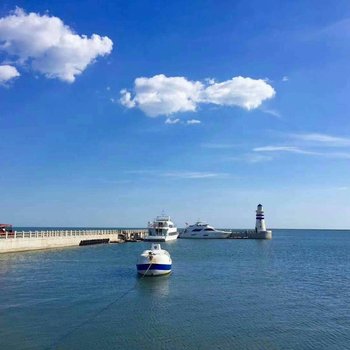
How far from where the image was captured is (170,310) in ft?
85.9

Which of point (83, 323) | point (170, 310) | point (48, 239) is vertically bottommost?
point (170, 310)

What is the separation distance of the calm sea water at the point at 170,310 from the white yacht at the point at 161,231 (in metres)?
75.2

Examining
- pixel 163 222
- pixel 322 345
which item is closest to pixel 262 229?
pixel 163 222

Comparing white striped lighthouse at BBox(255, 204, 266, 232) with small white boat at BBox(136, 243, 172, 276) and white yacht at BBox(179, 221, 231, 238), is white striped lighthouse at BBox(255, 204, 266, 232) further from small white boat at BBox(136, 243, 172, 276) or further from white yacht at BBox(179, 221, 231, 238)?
small white boat at BBox(136, 243, 172, 276)

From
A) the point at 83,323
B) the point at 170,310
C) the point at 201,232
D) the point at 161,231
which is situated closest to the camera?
the point at 83,323

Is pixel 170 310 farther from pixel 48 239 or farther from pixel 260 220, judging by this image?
pixel 260 220

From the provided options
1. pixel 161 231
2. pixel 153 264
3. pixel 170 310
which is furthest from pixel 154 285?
pixel 161 231

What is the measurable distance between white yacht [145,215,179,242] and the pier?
8.05 m

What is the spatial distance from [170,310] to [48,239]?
49788 mm

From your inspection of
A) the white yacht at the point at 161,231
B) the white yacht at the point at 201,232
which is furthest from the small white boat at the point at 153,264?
the white yacht at the point at 201,232

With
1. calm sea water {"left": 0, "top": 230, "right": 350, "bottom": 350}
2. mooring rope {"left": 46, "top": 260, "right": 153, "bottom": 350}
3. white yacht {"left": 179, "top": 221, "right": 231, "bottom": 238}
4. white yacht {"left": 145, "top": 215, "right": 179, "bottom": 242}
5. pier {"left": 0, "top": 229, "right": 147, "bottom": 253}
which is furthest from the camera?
white yacht {"left": 179, "top": 221, "right": 231, "bottom": 238}

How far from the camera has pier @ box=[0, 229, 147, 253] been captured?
5848cm

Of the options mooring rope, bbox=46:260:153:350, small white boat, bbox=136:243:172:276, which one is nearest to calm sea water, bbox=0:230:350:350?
mooring rope, bbox=46:260:153:350

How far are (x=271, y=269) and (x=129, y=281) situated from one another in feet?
65.5
